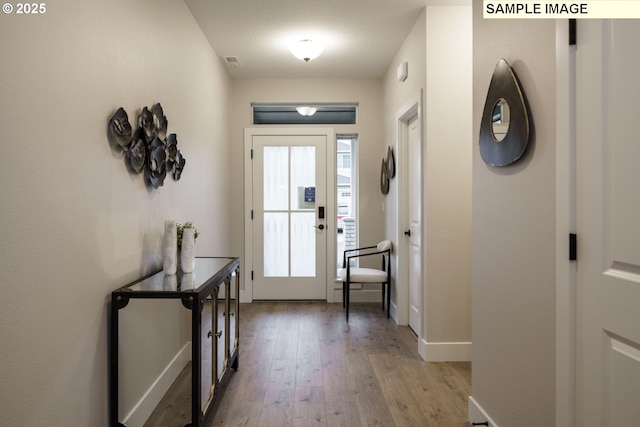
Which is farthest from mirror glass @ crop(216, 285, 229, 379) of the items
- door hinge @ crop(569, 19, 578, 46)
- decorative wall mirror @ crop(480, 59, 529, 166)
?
door hinge @ crop(569, 19, 578, 46)

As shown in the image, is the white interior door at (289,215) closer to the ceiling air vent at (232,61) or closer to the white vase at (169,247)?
the ceiling air vent at (232,61)

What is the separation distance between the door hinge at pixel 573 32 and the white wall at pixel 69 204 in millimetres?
1774

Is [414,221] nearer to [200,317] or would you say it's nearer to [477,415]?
[477,415]

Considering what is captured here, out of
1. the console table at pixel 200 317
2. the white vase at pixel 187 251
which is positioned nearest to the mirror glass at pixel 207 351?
Answer: the console table at pixel 200 317

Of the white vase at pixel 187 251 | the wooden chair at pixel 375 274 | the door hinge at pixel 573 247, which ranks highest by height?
the door hinge at pixel 573 247

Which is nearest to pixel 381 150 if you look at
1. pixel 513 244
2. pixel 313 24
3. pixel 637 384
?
pixel 313 24

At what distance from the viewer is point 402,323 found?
156 inches

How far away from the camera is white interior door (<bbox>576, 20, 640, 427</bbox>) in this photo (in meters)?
1.12

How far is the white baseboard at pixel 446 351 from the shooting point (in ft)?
10.1

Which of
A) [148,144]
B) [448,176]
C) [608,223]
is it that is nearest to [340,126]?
[448,176]

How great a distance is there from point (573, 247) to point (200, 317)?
1.55m

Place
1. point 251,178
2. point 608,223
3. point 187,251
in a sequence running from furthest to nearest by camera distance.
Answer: point 251,178 → point 187,251 → point 608,223

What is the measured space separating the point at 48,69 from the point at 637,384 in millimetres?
2072

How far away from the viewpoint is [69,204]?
152 centimetres
